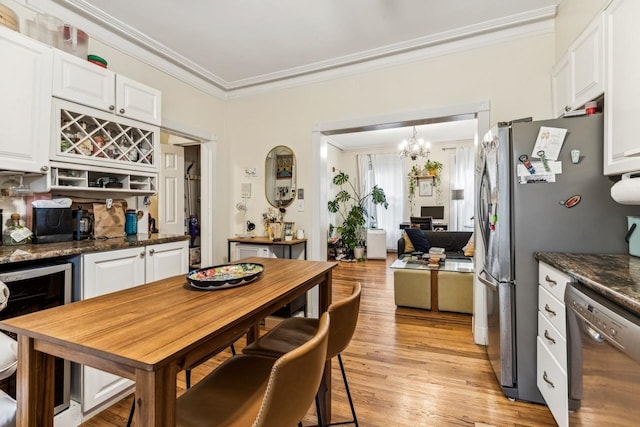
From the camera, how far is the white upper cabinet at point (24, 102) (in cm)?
166

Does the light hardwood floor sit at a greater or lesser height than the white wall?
lesser

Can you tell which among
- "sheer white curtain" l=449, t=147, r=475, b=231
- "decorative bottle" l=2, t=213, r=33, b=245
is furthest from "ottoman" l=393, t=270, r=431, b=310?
"sheer white curtain" l=449, t=147, r=475, b=231

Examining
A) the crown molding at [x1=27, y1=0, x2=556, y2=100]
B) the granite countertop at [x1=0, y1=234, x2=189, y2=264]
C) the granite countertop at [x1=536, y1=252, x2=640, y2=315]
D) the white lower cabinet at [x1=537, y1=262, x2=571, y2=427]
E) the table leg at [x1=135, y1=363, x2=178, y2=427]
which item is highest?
the crown molding at [x1=27, y1=0, x2=556, y2=100]

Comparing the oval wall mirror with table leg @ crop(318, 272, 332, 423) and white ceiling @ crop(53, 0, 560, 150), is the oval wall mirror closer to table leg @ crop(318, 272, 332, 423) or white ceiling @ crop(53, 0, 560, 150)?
white ceiling @ crop(53, 0, 560, 150)

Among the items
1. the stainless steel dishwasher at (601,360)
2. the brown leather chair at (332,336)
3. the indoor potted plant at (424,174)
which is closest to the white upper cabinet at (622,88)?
the stainless steel dishwasher at (601,360)

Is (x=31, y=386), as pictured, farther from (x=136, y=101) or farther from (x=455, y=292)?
(x=455, y=292)

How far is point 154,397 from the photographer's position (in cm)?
63

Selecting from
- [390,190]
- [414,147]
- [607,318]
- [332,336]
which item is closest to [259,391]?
[332,336]

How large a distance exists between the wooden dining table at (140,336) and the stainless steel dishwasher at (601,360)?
44.3 inches

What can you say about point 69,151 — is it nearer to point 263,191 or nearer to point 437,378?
point 263,191

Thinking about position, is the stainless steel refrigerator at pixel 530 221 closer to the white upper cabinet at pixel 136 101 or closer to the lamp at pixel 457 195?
the white upper cabinet at pixel 136 101

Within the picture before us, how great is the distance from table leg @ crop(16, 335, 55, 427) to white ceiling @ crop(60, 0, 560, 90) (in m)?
2.42

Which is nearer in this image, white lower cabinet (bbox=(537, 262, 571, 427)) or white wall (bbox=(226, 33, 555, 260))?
white lower cabinet (bbox=(537, 262, 571, 427))

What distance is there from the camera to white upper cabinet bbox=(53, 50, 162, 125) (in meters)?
1.90
